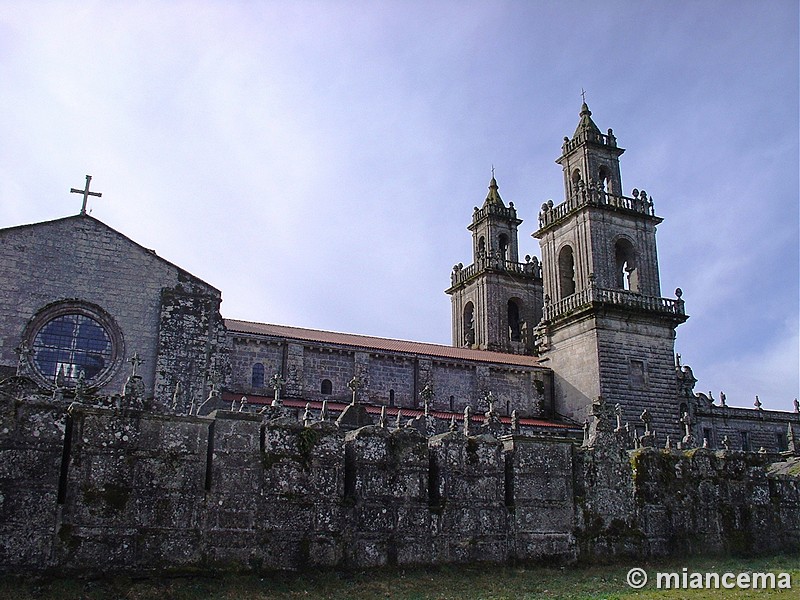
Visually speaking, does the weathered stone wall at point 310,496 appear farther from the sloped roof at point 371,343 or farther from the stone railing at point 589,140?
the stone railing at point 589,140

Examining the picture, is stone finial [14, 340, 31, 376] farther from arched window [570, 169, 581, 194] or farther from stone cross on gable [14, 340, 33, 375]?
arched window [570, 169, 581, 194]

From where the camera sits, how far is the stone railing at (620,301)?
34.7 metres

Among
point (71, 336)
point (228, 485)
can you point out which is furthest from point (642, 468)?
point (71, 336)

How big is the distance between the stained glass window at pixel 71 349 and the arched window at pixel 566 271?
2323 centimetres

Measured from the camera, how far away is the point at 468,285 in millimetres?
47938

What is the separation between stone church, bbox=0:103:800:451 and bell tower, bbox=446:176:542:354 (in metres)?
0.10

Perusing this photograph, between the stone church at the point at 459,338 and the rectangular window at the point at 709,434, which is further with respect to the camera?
the rectangular window at the point at 709,434

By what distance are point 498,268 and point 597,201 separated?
10.1 metres

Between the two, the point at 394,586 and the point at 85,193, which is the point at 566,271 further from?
the point at 394,586

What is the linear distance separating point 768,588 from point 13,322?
22090mm

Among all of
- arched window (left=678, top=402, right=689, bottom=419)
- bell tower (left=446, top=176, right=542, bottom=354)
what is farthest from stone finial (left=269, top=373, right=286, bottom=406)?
arched window (left=678, top=402, right=689, bottom=419)

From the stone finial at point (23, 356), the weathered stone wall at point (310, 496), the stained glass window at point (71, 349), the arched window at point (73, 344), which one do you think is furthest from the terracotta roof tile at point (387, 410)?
the weathered stone wall at point (310, 496)

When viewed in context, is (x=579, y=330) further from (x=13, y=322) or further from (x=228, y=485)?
(x=228, y=485)

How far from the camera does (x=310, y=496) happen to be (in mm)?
9039
